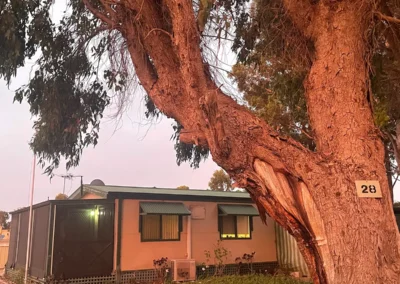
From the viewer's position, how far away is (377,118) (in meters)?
4.89

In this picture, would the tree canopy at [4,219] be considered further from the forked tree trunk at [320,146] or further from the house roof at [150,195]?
the forked tree trunk at [320,146]

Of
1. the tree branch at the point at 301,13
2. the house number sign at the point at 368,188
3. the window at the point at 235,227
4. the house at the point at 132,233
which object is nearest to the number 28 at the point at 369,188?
the house number sign at the point at 368,188

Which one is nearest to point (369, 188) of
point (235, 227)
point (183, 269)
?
point (183, 269)

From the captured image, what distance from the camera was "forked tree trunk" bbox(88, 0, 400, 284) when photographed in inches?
137

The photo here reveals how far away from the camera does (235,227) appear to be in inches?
555

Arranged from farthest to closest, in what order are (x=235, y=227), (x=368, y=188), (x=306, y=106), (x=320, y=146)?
(x=235, y=227) → (x=306, y=106) → (x=320, y=146) → (x=368, y=188)

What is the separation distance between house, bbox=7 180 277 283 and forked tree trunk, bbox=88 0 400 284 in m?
7.58

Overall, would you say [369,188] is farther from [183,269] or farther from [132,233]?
[132,233]

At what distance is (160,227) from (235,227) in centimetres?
286

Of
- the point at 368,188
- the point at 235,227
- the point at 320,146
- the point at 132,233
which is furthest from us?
the point at 235,227

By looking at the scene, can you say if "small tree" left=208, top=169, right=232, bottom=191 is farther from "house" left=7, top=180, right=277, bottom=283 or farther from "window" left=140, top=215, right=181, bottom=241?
"window" left=140, top=215, right=181, bottom=241

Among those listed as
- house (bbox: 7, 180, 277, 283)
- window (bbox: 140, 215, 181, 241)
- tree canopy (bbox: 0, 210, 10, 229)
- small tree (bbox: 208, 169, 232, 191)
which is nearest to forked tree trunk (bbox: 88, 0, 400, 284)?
house (bbox: 7, 180, 277, 283)

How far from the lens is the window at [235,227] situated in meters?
13.9

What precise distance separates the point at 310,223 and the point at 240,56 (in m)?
5.23
